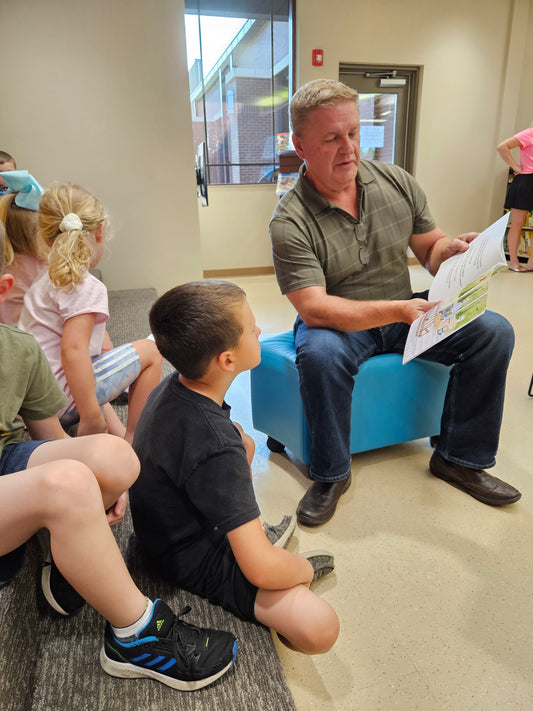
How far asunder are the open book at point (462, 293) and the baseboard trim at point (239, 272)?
4171mm

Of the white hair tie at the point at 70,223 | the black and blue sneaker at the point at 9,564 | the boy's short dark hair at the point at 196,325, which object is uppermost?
the white hair tie at the point at 70,223

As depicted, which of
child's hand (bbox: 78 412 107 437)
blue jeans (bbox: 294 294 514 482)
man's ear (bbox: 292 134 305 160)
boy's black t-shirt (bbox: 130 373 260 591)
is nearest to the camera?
boy's black t-shirt (bbox: 130 373 260 591)

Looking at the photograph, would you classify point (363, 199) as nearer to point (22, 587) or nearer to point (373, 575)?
point (373, 575)

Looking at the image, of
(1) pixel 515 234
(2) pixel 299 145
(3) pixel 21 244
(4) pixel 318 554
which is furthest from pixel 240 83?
(4) pixel 318 554

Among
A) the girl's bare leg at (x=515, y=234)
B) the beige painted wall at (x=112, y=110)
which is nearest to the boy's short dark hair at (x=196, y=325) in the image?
the beige painted wall at (x=112, y=110)

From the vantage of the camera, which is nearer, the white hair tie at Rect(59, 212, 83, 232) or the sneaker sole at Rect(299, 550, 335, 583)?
the sneaker sole at Rect(299, 550, 335, 583)

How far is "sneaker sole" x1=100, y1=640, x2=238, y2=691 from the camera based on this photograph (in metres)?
0.81

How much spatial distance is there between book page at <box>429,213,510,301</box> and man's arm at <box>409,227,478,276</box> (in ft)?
0.67

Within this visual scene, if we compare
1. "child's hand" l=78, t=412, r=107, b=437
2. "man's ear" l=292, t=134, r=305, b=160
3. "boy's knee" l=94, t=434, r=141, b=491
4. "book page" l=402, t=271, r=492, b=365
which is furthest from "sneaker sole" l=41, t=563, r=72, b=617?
"man's ear" l=292, t=134, r=305, b=160

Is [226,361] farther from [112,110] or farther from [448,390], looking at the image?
[112,110]

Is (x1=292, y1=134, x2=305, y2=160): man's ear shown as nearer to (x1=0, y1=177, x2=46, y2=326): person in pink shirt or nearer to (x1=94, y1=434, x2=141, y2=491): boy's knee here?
(x1=0, y1=177, x2=46, y2=326): person in pink shirt

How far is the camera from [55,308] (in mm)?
1333

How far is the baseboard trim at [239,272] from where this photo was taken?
213 inches

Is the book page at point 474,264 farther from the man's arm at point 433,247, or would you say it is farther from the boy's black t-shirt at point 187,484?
the boy's black t-shirt at point 187,484
